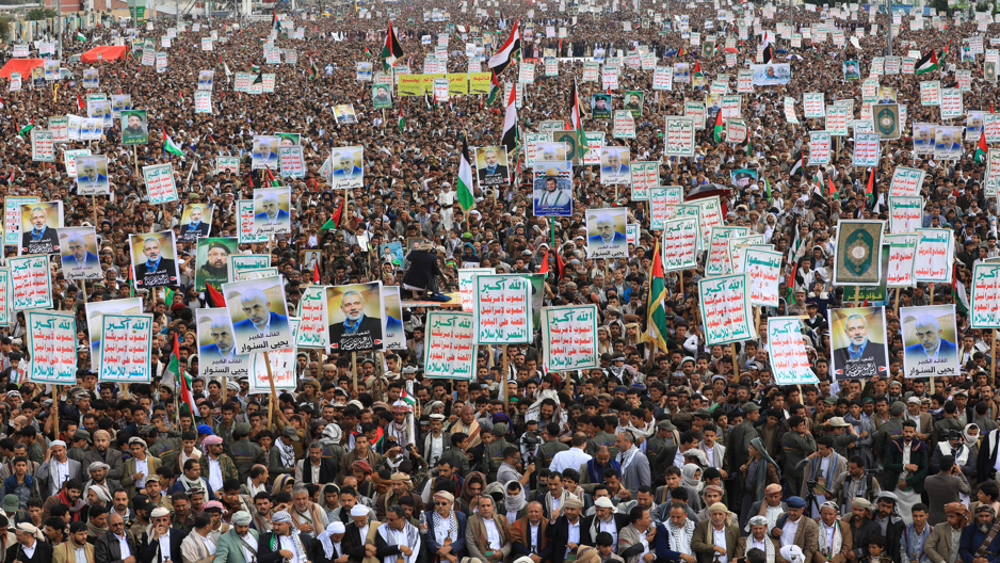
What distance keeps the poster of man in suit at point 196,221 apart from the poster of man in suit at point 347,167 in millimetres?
2436

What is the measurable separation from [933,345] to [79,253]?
961 cm

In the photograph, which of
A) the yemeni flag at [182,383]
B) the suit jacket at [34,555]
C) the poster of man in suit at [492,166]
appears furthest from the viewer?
the poster of man in suit at [492,166]

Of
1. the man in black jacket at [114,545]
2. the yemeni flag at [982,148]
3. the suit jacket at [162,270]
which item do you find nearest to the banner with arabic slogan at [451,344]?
the man in black jacket at [114,545]

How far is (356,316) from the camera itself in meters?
12.1

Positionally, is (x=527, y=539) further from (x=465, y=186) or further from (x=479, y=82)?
(x=479, y=82)

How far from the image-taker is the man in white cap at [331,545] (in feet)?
27.5

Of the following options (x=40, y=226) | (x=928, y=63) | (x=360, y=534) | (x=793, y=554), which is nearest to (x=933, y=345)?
(x=793, y=554)

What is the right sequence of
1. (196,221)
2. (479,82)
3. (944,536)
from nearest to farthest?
1. (944,536)
2. (196,221)
3. (479,82)

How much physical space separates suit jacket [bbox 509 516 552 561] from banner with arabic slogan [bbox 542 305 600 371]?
11.1 feet

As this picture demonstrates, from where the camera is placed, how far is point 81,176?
2091cm

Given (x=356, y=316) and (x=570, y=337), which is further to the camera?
(x=356, y=316)

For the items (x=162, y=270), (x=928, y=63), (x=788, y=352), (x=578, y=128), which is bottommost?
(x=162, y=270)

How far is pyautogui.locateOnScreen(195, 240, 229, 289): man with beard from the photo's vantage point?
1545 cm

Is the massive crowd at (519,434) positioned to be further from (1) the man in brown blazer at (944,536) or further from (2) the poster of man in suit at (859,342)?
(2) the poster of man in suit at (859,342)
